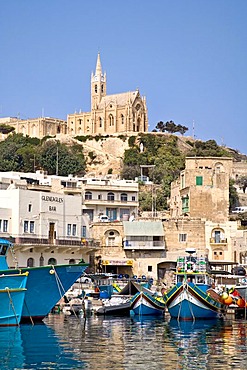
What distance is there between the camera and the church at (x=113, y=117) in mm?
140000

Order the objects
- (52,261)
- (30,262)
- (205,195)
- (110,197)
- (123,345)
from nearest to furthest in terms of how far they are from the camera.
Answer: (123,345)
(30,262)
(52,261)
(110,197)
(205,195)

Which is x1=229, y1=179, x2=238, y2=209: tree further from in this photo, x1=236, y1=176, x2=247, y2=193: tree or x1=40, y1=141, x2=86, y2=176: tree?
x1=40, y1=141, x2=86, y2=176: tree

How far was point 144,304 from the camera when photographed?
4584 cm

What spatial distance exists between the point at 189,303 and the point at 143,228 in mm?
23743

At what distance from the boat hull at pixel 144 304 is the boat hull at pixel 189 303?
1.83 meters

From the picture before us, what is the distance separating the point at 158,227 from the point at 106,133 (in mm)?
72721

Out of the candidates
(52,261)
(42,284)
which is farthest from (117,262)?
(42,284)

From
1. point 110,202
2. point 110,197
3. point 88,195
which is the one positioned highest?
point 88,195

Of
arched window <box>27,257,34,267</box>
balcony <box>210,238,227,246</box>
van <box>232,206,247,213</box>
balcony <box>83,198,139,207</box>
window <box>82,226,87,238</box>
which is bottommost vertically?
arched window <box>27,257,34,267</box>

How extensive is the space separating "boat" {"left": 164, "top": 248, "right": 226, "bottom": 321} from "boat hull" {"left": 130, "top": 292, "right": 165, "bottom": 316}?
3.29ft

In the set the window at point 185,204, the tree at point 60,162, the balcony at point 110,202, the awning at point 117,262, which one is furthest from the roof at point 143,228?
the tree at point 60,162

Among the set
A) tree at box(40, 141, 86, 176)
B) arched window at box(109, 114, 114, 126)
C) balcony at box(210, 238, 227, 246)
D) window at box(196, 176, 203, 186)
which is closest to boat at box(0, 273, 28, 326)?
balcony at box(210, 238, 227, 246)

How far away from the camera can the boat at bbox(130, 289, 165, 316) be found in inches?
1804

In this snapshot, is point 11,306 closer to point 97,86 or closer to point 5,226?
point 5,226
